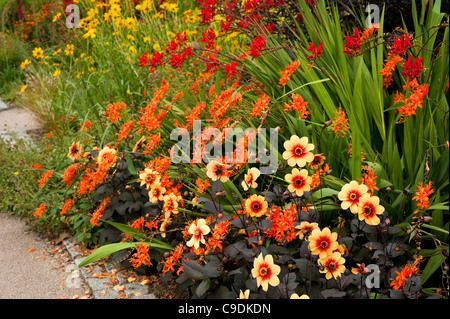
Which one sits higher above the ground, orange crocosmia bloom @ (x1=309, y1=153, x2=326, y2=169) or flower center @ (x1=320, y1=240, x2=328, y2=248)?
orange crocosmia bloom @ (x1=309, y1=153, x2=326, y2=169)

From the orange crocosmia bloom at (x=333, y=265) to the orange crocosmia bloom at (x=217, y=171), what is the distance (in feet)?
1.98

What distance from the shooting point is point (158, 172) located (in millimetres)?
2590

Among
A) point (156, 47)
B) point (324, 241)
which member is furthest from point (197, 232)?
point (156, 47)

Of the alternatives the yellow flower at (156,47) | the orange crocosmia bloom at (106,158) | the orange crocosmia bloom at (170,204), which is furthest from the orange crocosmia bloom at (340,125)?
the yellow flower at (156,47)

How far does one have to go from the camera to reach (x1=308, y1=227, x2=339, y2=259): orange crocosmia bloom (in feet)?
6.43

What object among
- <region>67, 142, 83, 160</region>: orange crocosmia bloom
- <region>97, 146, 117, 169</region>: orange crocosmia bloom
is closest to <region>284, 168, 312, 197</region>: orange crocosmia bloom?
<region>97, 146, 117, 169</region>: orange crocosmia bloom

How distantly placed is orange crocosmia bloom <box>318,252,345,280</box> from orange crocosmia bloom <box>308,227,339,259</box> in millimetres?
19

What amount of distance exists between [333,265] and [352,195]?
0.30 metres

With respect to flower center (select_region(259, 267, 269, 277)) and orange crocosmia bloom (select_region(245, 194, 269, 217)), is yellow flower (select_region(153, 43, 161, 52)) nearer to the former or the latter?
orange crocosmia bloom (select_region(245, 194, 269, 217))

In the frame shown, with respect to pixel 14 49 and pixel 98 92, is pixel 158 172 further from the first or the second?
pixel 14 49

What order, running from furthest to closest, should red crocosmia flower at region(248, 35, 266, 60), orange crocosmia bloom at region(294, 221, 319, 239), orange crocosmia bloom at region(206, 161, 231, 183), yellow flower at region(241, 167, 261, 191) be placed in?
1. red crocosmia flower at region(248, 35, 266, 60)
2. orange crocosmia bloom at region(206, 161, 231, 183)
3. yellow flower at region(241, 167, 261, 191)
4. orange crocosmia bloom at region(294, 221, 319, 239)

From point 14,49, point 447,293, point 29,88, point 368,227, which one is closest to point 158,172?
point 368,227

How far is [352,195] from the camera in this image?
1998 millimetres

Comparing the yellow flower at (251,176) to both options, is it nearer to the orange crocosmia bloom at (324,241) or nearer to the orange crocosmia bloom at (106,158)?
the orange crocosmia bloom at (324,241)
